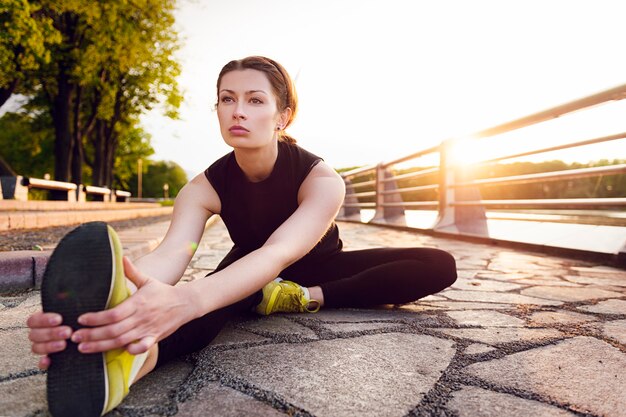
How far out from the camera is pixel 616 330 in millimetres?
1831

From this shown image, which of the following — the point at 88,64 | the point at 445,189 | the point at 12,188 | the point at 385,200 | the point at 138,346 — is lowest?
the point at 138,346

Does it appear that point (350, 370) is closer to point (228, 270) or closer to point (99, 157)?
point (228, 270)

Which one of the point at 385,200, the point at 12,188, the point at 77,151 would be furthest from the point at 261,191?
the point at 77,151

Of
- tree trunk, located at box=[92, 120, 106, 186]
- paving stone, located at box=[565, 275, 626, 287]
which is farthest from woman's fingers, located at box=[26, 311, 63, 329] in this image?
tree trunk, located at box=[92, 120, 106, 186]

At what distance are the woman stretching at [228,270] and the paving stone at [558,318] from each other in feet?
1.27

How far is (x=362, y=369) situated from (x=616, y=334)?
1076 mm

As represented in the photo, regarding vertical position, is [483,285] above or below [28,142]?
below

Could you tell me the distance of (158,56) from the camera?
57.4 feet

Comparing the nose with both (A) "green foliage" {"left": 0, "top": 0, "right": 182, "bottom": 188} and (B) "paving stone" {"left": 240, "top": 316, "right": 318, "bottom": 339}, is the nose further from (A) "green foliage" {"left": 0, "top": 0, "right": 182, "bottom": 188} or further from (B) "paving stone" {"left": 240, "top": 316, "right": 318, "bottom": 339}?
(A) "green foliage" {"left": 0, "top": 0, "right": 182, "bottom": 188}

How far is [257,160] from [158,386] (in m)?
0.95

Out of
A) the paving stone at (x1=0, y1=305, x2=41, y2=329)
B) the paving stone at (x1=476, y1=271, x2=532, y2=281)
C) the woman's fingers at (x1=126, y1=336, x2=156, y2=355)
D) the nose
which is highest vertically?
the nose

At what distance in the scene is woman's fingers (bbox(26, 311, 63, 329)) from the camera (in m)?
0.99

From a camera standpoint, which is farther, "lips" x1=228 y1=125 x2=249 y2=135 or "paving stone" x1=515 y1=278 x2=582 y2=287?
"paving stone" x1=515 y1=278 x2=582 y2=287

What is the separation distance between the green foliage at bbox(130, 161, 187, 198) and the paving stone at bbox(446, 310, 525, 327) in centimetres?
7217
